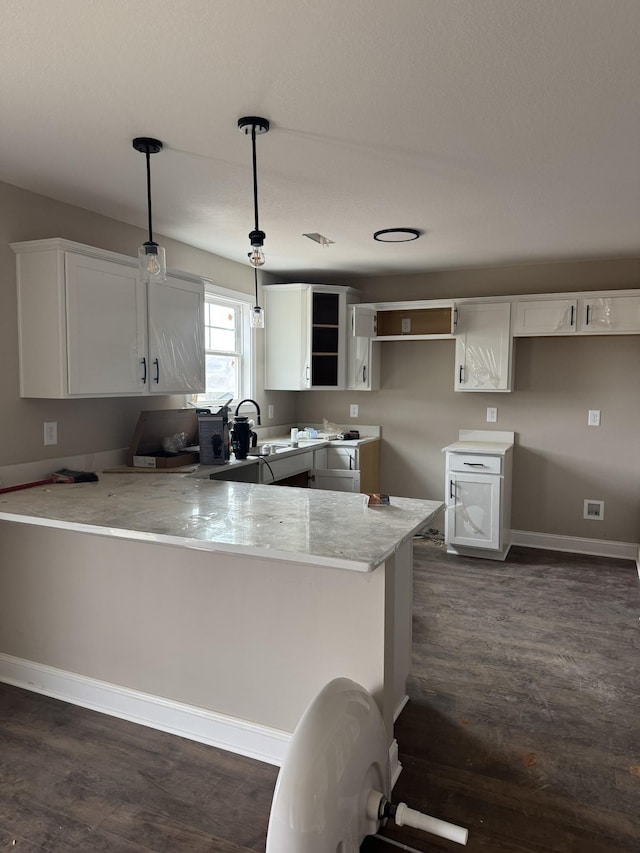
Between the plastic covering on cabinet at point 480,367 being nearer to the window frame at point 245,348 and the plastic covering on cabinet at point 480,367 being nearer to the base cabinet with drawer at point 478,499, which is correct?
the base cabinet with drawer at point 478,499

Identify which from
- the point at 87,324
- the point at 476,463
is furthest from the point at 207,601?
the point at 476,463

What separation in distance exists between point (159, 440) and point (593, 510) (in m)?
3.38

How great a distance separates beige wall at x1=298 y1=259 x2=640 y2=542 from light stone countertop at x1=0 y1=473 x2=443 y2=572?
269 cm

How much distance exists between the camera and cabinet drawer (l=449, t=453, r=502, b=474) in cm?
431

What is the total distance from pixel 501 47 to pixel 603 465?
3675mm

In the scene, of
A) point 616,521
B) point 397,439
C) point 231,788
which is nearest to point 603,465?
point 616,521

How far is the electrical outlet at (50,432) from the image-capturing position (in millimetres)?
2979

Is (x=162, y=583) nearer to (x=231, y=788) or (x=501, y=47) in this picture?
(x=231, y=788)

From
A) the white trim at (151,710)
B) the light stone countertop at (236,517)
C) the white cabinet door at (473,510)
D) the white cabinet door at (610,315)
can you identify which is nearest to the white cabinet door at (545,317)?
the white cabinet door at (610,315)

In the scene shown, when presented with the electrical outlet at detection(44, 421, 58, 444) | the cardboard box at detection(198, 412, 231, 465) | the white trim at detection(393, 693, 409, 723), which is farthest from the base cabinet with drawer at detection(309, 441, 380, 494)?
the white trim at detection(393, 693, 409, 723)

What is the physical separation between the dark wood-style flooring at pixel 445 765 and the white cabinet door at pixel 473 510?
4.08ft

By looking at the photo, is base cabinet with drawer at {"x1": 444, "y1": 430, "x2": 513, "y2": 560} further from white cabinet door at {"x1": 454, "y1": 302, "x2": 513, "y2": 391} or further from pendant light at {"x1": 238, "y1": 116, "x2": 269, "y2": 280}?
pendant light at {"x1": 238, "y1": 116, "x2": 269, "y2": 280}

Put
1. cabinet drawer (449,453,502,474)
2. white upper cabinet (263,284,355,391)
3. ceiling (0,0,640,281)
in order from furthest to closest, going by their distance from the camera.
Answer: white upper cabinet (263,284,355,391) < cabinet drawer (449,453,502,474) < ceiling (0,0,640,281)

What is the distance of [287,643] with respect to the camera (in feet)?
6.95
